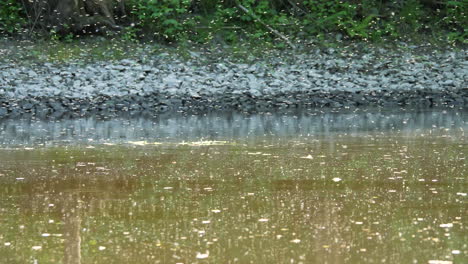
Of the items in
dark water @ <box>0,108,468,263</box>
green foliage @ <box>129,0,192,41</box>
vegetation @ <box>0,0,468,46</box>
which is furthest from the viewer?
green foliage @ <box>129,0,192,41</box>

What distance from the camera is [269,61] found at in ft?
79.9

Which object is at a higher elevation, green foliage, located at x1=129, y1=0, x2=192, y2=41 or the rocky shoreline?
green foliage, located at x1=129, y1=0, x2=192, y2=41

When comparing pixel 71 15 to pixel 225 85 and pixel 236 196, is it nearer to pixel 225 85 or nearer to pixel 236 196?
pixel 225 85

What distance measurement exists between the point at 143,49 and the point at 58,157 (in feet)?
40.6

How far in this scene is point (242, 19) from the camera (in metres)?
27.1

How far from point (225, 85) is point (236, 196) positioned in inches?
532

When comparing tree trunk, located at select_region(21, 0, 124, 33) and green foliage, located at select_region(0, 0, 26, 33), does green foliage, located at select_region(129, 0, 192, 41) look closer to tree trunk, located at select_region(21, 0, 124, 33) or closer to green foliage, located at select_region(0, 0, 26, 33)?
tree trunk, located at select_region(21, 0, 124, 33)

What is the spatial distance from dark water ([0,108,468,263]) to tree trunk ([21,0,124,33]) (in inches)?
393

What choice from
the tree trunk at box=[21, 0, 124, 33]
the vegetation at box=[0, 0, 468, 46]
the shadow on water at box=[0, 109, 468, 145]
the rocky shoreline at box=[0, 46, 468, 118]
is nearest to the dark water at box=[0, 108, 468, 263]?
the shadow on water at box=[0, 109, 468, 145]

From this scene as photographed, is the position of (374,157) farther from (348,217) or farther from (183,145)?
(348,217)

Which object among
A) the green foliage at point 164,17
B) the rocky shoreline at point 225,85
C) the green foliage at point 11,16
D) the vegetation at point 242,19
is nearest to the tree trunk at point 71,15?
the vegetation at point 242,19

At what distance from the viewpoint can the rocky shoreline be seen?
21125 millimetres

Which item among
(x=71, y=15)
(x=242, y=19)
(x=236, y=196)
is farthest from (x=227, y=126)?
(x=242, y=19)

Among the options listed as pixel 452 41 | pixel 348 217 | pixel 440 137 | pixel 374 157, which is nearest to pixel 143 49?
pixel 452 41
